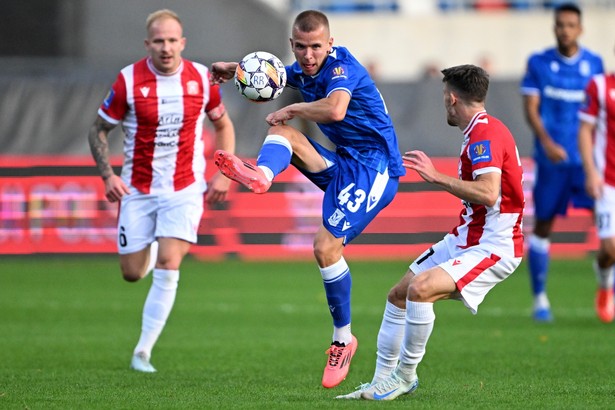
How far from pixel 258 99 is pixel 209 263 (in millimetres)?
9940

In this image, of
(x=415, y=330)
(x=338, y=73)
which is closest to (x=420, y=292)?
(x=415, y=330)

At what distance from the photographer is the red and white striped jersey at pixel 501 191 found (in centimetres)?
672

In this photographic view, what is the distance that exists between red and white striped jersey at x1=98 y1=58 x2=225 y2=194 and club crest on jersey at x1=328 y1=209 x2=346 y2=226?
6.21ft

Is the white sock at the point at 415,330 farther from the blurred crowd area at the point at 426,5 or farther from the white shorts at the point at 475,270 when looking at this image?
the blurred crowd area at the point at 426,5

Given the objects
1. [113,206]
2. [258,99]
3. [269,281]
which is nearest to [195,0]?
[113,206]

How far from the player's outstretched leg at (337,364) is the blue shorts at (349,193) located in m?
0.65

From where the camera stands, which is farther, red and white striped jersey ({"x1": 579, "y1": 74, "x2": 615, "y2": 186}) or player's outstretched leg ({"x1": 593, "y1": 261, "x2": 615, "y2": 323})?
player's outstretched leg ({"x1": 593, "y1": 261, "x2": 615, "y2": 323})

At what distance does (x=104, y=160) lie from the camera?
28.7 ft

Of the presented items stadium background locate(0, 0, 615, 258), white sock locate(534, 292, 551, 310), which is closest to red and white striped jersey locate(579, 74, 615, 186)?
white sock locate(534, 292, 551, 310)

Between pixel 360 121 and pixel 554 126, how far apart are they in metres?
5.01

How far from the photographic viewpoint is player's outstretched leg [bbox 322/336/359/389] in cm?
731

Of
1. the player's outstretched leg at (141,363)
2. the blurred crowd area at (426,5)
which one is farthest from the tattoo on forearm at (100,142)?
the blurred crowd area at (426,5)

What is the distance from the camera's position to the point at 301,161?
748 centimetres

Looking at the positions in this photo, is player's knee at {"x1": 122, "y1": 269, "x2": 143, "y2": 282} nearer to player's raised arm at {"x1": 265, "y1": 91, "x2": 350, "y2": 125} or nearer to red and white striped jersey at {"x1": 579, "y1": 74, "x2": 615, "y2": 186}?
player's raised arm at {"x1": 265, "y1": 91, "x2": 350, "y2": 125}
